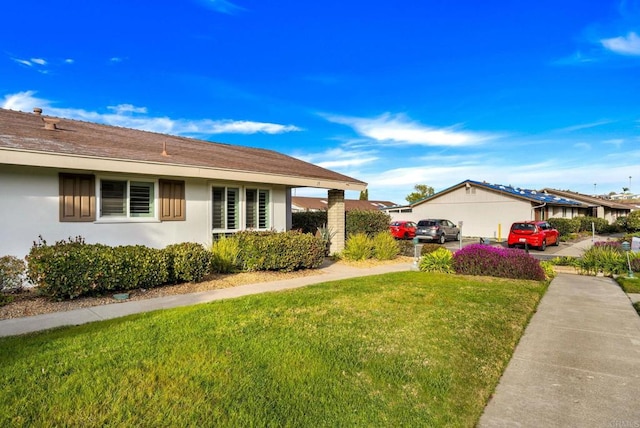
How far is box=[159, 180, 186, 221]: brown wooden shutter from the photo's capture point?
31.7 ft

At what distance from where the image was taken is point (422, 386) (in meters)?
3.44

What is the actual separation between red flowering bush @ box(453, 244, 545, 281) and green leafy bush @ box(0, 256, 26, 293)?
10.4m

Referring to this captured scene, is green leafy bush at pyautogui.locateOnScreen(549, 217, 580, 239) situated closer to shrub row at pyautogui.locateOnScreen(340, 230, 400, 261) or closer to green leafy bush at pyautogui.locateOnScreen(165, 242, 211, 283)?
shrub row at pyautogui.locateOnScreen(340, 230, 400, 261)

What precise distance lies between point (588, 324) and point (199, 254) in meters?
7.42

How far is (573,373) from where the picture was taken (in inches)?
154

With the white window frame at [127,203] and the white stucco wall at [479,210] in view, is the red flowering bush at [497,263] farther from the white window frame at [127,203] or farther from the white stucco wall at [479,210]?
the white stucco wall at [479,210]

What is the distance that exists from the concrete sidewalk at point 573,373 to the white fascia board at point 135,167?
7792 millimetres

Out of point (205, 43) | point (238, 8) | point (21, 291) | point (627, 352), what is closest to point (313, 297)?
point (627, 352)

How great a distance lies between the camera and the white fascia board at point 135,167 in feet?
23.5

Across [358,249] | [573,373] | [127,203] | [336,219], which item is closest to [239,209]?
[127,203]

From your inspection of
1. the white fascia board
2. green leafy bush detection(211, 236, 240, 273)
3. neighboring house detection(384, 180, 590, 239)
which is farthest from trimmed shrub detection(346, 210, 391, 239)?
neighboring house detection(384, 180, 590, 239)

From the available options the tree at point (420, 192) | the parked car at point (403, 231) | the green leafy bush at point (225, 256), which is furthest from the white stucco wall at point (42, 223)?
the tree at point (420, 192)

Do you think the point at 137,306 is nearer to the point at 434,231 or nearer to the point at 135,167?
the point at 135,167

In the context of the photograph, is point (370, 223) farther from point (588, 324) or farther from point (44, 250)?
point (44, 250)
